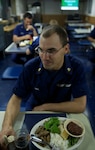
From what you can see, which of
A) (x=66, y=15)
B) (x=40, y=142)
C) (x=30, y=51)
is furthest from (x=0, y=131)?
(x=66, y=15)

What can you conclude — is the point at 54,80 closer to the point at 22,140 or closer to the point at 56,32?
the point at 56,32

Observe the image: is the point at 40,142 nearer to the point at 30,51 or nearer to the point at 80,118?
the point at 80,118

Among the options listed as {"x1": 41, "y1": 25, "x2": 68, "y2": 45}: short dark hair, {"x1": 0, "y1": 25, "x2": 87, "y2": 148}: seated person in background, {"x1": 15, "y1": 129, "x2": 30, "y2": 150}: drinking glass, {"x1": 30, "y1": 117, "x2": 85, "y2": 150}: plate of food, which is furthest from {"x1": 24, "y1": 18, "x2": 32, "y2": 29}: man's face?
{"x1": 15, "y1": 129, "x2": 30, "y2": 150}: drinking glass

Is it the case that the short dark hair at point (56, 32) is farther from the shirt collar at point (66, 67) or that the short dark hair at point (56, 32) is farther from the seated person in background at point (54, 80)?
the shirt collar at point (66, 67)

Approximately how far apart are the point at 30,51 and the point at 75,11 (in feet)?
22.7

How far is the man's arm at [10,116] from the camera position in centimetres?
95

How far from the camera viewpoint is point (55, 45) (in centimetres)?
114

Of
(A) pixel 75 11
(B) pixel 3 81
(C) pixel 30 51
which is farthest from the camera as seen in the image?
(A) pixel 75 11

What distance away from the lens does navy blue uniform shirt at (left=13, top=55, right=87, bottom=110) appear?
1.29m

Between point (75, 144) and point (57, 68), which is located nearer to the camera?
point (75, 144)

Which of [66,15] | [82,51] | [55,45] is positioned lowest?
[82,51]

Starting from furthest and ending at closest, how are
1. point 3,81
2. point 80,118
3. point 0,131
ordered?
point 3,81
point 80,118
point 0,131

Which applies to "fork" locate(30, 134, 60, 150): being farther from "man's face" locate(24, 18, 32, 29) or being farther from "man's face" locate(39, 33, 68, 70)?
"man's face" locate(24, 18, 32, 29)

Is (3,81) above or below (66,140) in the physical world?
below
